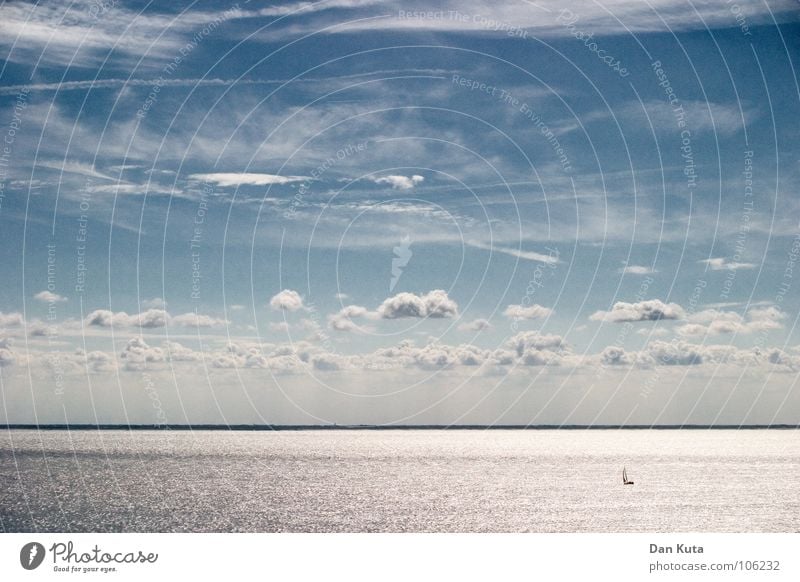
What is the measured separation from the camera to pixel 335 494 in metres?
79.7

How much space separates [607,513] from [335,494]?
2393 centimetres

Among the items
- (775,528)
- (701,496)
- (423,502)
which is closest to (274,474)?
(423,502)
